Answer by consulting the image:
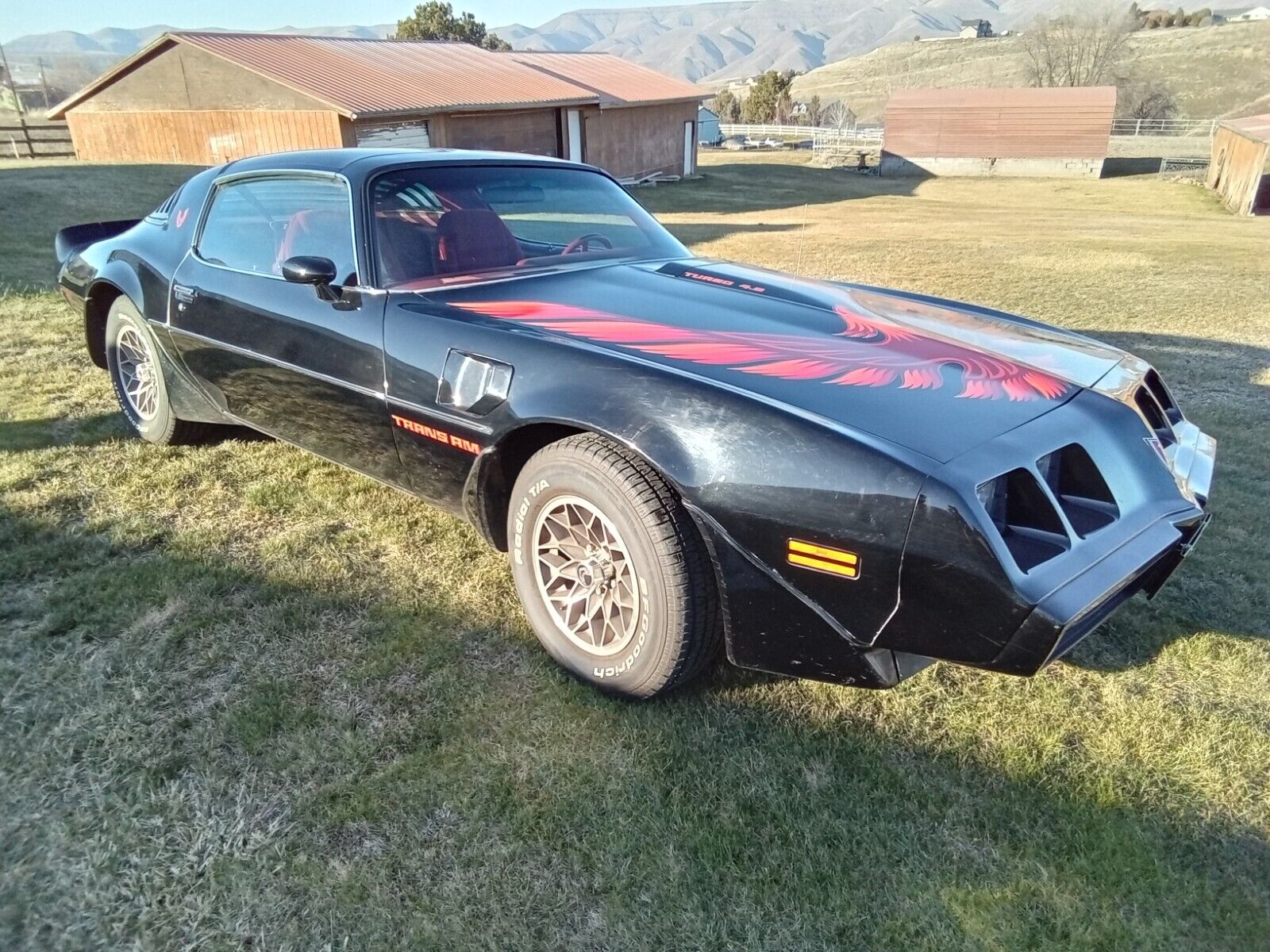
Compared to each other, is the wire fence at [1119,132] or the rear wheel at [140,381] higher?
the wire fence at [1119,132]

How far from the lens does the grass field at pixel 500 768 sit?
5.99 feet

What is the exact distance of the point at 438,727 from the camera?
236 centimetres

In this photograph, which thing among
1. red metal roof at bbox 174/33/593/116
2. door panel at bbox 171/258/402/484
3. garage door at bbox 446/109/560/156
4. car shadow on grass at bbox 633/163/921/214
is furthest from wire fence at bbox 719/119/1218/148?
door panel at bbox 171/258/402/484

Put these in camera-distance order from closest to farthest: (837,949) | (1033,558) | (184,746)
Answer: (837,949) < (1033,558) < (184,746)

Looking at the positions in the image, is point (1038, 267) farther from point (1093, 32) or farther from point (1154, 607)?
point (1093, 32)

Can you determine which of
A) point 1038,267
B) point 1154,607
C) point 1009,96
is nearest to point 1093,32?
point 1009,96

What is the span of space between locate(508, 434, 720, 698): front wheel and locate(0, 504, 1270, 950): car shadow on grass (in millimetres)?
141

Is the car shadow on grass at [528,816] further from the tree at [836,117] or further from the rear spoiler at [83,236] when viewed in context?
the tree at [836,117]

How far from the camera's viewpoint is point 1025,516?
2094mm

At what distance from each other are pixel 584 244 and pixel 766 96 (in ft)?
222

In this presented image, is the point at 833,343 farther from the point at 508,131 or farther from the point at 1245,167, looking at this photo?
the point at 1245,167

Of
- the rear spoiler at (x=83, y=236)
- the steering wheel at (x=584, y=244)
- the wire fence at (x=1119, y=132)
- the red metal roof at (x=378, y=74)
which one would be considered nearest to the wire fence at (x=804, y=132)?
the wire fence at (x=1119, y=132)

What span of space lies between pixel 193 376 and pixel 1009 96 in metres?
37.2

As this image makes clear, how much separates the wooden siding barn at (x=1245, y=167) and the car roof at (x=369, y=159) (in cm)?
2484
